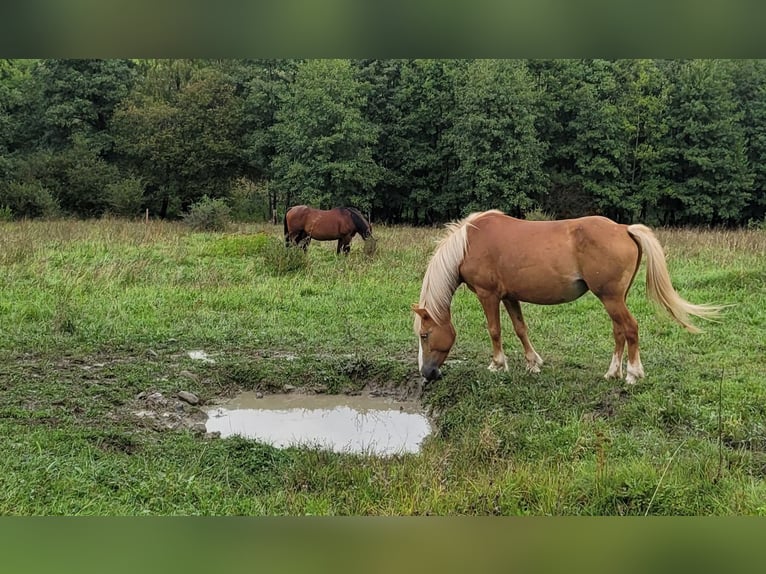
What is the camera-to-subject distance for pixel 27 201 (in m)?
22.6

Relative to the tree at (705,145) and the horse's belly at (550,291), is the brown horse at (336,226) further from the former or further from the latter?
the tree at (705,145)

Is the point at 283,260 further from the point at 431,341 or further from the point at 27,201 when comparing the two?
the point at 27,201

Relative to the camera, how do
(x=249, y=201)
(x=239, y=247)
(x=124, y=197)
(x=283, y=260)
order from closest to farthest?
(x=283, y=260) < (x=239, y=247) < (x=124, y=197) < (x=249, y=201)

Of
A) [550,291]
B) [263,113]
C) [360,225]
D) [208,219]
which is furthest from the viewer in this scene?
[263,113]

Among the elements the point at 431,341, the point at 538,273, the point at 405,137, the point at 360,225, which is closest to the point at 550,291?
the point at 538,273

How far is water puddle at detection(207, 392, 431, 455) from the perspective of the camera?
4.59m

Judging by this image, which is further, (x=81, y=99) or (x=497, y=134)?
(x=81, y=99)

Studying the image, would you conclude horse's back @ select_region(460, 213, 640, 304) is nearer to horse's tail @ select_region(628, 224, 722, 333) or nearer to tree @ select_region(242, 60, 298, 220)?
horse's tail @ select_region(628, 224, 722, 333)

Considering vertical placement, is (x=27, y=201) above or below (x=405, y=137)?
below

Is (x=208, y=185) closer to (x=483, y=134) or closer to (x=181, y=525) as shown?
(x=483, y=134)

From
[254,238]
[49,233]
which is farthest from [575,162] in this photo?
[49,233]

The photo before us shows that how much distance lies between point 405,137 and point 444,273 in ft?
85.8

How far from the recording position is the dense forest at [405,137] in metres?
26.4

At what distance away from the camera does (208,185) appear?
1156 inches
